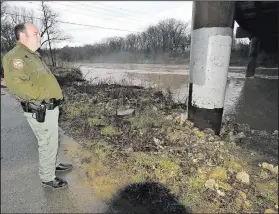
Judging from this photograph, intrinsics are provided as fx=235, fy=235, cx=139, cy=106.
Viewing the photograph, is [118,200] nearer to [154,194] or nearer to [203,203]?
[154,194]

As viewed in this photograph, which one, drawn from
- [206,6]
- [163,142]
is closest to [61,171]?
[163,142]

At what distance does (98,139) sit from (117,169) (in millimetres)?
1002

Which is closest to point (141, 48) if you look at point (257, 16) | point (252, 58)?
point (252, 58)

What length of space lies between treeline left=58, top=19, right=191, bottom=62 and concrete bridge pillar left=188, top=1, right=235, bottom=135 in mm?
21895

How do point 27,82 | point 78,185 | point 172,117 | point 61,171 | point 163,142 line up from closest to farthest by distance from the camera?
point 27,82
point 78,185
point 61,171
point 163,142
point 172,117

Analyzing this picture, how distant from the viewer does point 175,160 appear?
3.14 m

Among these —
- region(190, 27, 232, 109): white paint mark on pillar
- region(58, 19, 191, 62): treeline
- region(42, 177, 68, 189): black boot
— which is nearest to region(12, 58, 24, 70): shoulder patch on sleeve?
region(42, 177, 68, 189): black boot

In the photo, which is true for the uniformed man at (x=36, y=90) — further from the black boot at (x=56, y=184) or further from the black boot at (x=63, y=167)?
the black boot at (x=63, y=167)

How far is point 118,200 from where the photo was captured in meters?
2.44

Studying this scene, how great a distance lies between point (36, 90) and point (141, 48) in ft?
112

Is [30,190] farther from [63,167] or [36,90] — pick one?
[36,90]

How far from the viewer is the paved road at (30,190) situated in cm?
232

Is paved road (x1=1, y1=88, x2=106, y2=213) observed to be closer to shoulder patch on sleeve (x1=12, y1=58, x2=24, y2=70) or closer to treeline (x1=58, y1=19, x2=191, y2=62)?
shoulder patch on sleeve (x1=12, y1=58, x2=24, y2=70)

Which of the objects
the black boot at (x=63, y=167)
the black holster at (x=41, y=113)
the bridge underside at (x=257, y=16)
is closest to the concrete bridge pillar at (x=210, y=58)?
the black boot at (x=63, y=167)
